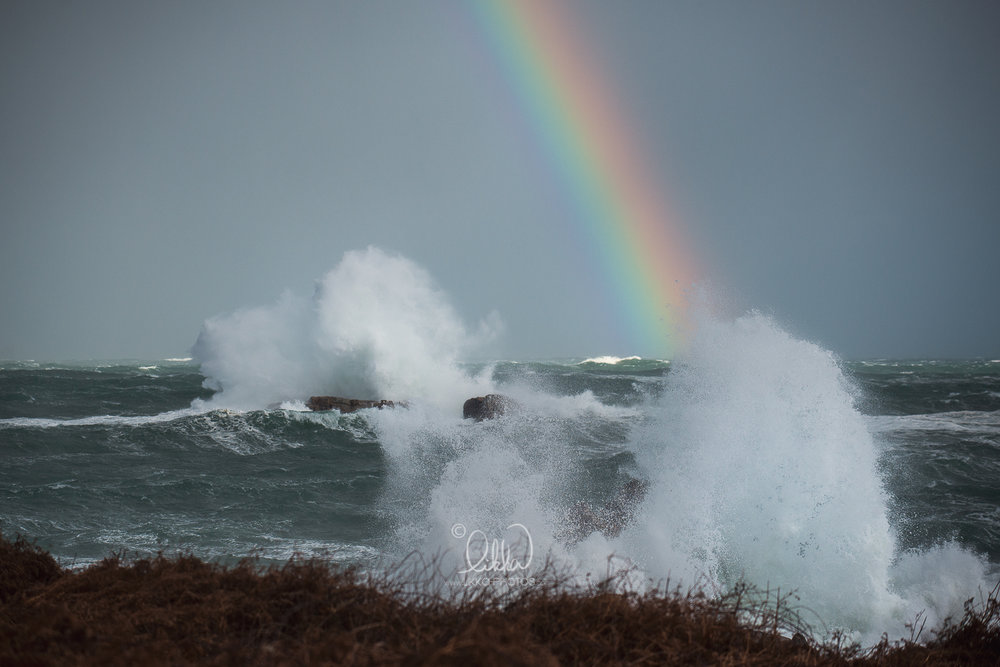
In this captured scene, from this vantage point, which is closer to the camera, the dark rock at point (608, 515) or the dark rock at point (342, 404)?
the dark rock at point (608, 515)

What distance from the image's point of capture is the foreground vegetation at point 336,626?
242 centimetres

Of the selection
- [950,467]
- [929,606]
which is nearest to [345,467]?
[929,606]

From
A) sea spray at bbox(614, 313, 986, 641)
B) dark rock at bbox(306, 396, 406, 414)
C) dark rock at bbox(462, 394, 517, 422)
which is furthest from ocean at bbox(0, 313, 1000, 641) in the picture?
dark rock at bbox(306, 396, 406, 414)

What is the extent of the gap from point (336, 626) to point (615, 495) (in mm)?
7923

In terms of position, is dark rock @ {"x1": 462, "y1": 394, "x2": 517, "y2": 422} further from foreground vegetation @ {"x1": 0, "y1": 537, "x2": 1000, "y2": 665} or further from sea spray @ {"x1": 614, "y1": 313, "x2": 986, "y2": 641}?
foreground vegetation @ {"x1": 0, "y1": 537, "x2": 1000, "y2": 665}

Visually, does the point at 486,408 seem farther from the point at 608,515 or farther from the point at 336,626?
the point at 336,626

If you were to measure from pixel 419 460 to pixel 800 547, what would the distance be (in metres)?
9.47

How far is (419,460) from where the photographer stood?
15.7m

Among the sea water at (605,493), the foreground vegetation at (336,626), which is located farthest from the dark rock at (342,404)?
the foreground vegetation at (336,626)

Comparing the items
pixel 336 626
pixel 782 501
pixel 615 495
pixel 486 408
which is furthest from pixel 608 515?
pixel 486 408

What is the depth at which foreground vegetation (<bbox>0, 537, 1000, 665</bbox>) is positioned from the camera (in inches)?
95.3

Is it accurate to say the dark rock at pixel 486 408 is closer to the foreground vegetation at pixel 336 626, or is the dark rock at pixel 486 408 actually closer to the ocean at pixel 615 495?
the ocean at pixel 615 495

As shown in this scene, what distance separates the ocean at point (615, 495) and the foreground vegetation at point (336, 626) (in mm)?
377

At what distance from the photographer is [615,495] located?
33.8 feet
